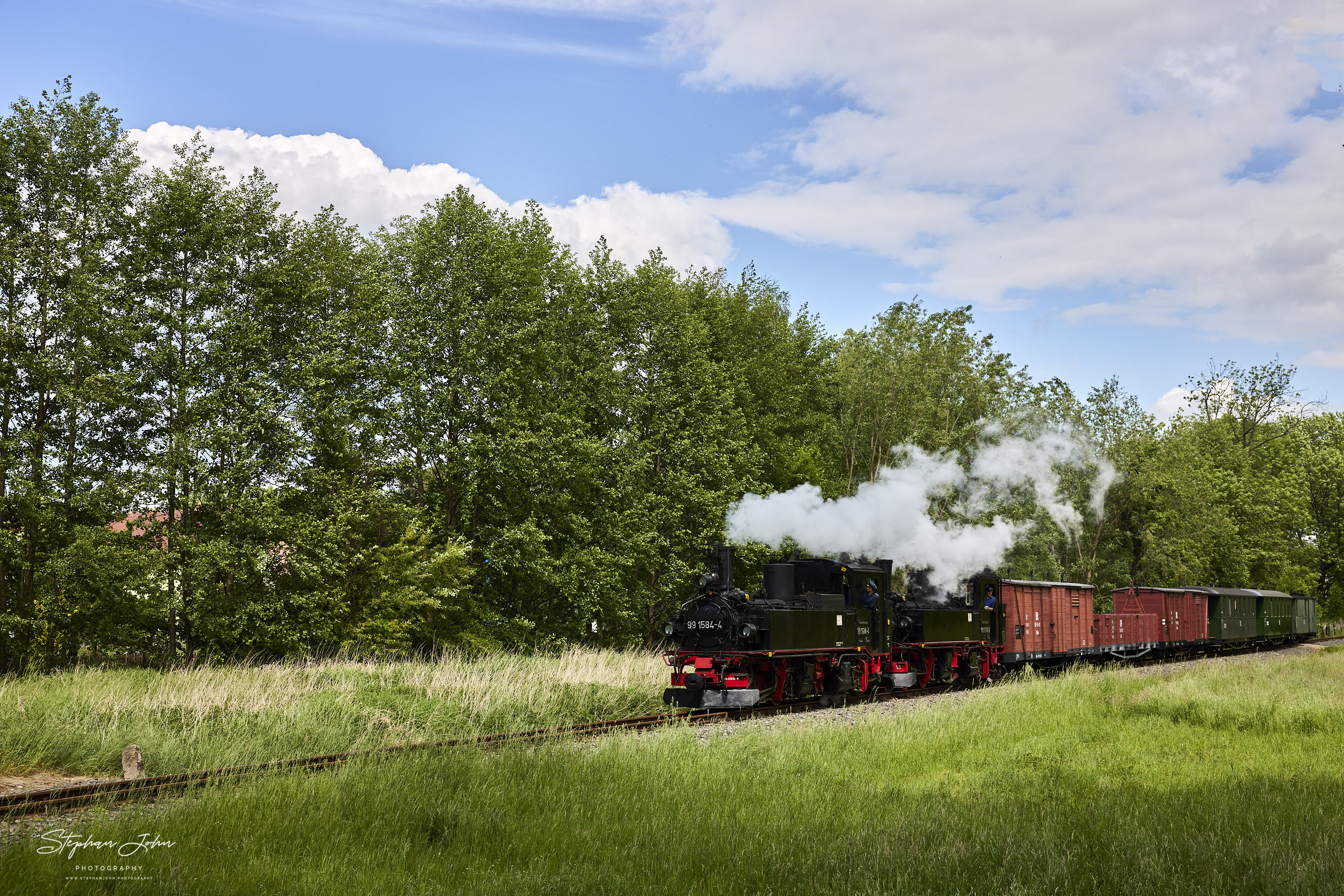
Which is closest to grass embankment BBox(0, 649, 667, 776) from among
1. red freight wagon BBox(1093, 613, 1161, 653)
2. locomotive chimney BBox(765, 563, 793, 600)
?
locomotive chimney BBox(765, 563, 793, 600)

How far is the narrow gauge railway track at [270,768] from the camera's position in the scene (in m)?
9.07

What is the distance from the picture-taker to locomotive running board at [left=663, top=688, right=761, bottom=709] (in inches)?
647

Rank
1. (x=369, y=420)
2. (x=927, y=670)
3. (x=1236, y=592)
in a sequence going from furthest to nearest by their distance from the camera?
(x=1236, y=592), (x=369, y=420), (x=927, y=670)

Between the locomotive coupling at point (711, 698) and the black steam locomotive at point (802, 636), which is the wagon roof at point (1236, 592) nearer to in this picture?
the black steam locomotive at point (802, 636)

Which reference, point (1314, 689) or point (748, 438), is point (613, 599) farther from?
point (1314, 689)

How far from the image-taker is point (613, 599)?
3145 cm

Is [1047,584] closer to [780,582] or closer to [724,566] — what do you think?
[780,582]

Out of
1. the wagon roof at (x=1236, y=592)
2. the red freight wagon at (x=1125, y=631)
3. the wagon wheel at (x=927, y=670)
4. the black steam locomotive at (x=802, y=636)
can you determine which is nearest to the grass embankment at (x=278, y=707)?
the black steam locomotive at (x=802, y=636)

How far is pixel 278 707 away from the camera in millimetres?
13844

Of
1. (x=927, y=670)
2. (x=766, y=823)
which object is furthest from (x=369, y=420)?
(x=766, y=823)

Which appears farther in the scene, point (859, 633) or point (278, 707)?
point (859, 633)

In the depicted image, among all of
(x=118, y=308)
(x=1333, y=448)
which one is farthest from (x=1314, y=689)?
(x=1333, y=448)

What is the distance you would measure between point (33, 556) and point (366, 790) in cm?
1620

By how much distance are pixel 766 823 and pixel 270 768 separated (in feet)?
18.2
